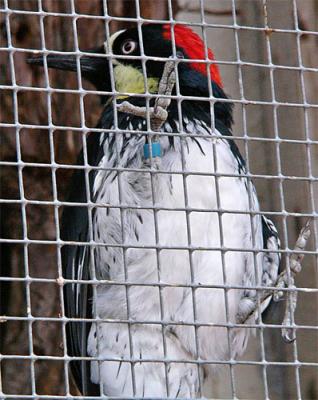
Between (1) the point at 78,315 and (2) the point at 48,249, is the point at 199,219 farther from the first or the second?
(2) the point at 48,249

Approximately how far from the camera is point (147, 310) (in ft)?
8.12

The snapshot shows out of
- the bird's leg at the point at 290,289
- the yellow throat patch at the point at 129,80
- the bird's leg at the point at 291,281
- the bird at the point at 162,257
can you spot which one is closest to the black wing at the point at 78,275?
the bird at the point at 162,257

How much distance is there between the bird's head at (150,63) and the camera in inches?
105

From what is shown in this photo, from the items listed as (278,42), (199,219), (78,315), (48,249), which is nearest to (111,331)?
(78,315)

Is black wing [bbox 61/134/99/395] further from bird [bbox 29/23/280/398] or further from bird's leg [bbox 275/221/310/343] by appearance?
bird's leg [bbox 275/221/310/343]

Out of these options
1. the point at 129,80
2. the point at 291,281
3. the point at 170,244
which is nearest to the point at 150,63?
the point at 129,80

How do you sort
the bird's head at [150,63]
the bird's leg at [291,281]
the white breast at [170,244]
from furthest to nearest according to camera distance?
the bird's head at [150,63] < the white breast at [170,244] < the bird's leg at [291,281]

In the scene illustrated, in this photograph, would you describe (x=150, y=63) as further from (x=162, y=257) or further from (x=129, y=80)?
(x=162, y=257)

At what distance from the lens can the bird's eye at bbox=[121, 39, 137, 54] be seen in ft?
9.03

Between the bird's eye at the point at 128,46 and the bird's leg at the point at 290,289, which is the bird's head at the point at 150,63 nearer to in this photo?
the bird's eye at the point at 128,46

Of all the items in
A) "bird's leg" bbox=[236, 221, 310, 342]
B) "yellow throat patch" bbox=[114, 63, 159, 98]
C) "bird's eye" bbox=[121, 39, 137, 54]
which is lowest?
"bird's leg" bbox=[236, 221, 310, 342]

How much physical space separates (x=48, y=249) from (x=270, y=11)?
0.81 m

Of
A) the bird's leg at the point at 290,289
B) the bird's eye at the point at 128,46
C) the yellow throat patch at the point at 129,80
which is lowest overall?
the bird's leg at the point at 290,289

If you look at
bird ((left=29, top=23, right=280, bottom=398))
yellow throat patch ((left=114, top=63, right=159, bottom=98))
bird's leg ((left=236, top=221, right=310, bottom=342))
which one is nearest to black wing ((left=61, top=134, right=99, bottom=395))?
Result: bird ((left=29, top=23, right=280, bottom=398))
